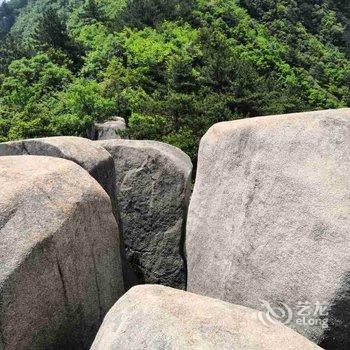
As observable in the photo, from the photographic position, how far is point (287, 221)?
4391mm

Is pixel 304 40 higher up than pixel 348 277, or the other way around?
pixel 348 277

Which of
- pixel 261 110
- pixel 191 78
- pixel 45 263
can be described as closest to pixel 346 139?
pixel 45 263

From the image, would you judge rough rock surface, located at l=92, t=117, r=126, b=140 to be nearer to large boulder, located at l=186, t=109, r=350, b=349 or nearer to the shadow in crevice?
large boulder, located at l=186, t=109, r=350, b=349

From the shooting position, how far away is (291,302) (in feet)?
14.0

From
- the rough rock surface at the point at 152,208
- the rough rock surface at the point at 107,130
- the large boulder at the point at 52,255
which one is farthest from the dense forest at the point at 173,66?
the large boulder at the point at 52,255

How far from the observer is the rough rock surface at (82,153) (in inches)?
240

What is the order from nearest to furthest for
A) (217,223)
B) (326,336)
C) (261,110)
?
(326,336), (217,223), (261,110)

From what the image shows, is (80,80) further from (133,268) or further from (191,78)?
(133,268)

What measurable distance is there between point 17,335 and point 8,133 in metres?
17.8

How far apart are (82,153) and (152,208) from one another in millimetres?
1745

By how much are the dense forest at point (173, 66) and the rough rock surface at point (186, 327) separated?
13771 millimetres

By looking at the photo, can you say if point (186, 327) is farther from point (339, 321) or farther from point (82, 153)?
point (82, 153)

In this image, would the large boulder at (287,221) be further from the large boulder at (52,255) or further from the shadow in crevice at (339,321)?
the large boulder at (52,255)

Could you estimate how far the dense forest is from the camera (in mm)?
19938
